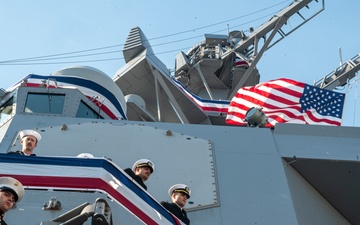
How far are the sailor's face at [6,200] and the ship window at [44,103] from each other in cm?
470

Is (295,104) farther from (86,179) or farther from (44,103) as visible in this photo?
(86,179)

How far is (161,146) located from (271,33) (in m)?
9.70

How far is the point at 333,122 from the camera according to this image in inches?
395

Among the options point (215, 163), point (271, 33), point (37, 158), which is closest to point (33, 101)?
point (215, 163)

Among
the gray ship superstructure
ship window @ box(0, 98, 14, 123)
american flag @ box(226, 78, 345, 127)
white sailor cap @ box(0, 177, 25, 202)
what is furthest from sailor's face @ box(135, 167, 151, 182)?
american flag @ box(226, 78, 345, 127)

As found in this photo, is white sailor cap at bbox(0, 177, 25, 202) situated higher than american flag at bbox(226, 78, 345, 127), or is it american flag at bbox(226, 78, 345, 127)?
american flag at bbox(226, 78, 345, 127)

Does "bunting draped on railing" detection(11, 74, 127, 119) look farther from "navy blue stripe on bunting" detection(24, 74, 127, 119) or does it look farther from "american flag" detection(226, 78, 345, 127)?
"american flag" detection(226, 78, 345, 127)

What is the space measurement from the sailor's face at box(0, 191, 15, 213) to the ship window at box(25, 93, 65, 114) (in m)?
4.70

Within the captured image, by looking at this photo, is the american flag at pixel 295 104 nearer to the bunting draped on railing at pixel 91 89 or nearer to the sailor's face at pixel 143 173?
the bunting draped on railing at pixel 91 89

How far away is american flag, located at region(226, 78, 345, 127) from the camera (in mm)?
9898

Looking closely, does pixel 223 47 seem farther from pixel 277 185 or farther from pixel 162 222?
pixel 162 222

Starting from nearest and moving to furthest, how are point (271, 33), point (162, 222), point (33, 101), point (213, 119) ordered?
point (162, 222) → point (33, 101) → point (213, 119) → point (271, 33)

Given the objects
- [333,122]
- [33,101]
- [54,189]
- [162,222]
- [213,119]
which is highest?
[213,119]

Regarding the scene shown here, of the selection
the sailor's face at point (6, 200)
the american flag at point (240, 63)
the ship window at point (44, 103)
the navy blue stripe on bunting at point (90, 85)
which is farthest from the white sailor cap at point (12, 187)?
the american flag at point (240, 63)
